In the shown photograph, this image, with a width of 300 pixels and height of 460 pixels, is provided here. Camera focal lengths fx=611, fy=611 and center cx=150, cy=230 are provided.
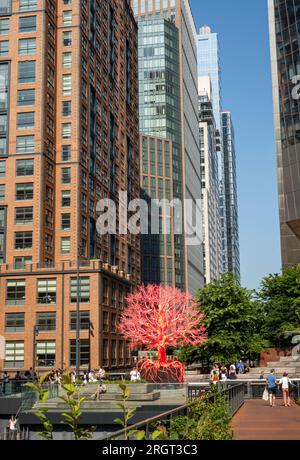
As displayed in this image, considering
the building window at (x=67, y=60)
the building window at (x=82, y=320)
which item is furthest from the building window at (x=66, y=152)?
the building window at (x=82, y=320)

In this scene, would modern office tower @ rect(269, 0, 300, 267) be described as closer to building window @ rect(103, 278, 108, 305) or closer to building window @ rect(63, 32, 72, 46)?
building window @ rect(103, 278, 108, 305)

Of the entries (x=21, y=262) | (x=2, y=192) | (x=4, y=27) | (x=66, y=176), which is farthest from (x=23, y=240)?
(x=4, y=27)

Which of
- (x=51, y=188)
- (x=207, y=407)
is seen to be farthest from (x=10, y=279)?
(x=207, y=407)

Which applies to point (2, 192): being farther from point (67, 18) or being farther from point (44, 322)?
point (67, 18)

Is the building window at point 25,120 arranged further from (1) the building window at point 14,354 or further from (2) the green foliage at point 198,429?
(2) the green foliage at point 198,429

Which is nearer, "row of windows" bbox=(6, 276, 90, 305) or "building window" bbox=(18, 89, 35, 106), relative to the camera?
"row of windows" bbox=(6, 276, 90, 305)

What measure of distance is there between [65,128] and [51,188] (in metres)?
8.22

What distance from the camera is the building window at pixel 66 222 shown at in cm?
7450

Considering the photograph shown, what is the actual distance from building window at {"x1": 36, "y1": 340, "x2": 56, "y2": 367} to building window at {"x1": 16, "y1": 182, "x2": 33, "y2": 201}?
Answer: 55.7 ft

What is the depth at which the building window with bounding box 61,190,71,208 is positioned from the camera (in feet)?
247

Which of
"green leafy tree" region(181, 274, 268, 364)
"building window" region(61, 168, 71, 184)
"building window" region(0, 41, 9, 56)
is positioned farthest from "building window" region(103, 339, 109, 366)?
"building window" region(0, 41, 9, 56)

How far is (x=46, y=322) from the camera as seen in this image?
69.2 m
